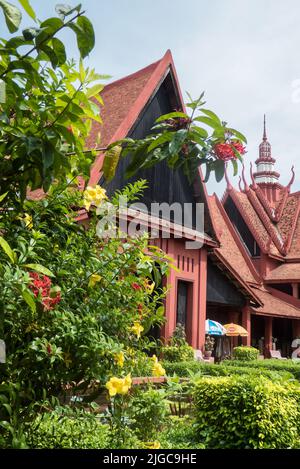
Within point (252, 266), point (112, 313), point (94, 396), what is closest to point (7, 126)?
point (112, 313)

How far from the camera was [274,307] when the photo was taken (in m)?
19.5

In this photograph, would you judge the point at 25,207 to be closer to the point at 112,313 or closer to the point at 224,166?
the point at 112,313

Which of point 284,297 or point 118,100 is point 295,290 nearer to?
point 284,297

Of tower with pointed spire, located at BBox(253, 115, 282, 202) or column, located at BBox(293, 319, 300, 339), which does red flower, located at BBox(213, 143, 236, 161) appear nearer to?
column, located at BBox(293, 319, 300, 339)

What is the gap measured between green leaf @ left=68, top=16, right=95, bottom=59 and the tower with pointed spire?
28239mm

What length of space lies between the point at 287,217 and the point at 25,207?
959 inches

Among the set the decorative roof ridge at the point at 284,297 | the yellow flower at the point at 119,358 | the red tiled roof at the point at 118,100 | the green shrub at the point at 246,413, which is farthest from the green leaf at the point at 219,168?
the decorative roof ridge at the point at 284,297

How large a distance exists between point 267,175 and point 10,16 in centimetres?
2946

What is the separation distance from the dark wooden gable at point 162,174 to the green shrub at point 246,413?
22.8 ft

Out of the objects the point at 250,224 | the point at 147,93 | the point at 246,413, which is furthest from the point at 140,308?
the point at 250,224

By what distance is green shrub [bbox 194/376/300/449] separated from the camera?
13.0ft
